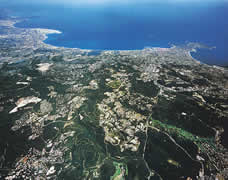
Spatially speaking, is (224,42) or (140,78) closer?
(140,78)

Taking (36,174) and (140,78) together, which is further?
(140,78)

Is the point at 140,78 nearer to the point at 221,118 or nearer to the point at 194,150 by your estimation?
the point at 221,118

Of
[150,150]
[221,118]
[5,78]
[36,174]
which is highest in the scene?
[221,118]

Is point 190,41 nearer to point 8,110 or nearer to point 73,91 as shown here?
point 73,91

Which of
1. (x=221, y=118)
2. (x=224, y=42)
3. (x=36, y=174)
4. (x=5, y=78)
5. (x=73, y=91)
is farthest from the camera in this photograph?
(x=224, y=42)

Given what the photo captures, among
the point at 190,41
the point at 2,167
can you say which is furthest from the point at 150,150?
the point at 190,41

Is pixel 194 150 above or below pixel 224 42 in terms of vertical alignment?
below

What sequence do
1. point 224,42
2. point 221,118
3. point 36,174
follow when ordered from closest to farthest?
point 36,174
point 221,118
point 224,42

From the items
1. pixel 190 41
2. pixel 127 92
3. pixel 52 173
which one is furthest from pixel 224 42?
pixel 52 173

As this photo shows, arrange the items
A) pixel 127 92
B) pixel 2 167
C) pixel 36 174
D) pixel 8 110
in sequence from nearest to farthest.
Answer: pixel 36 174
pixel 2 167
pixel 8 110
pixel 127 92
